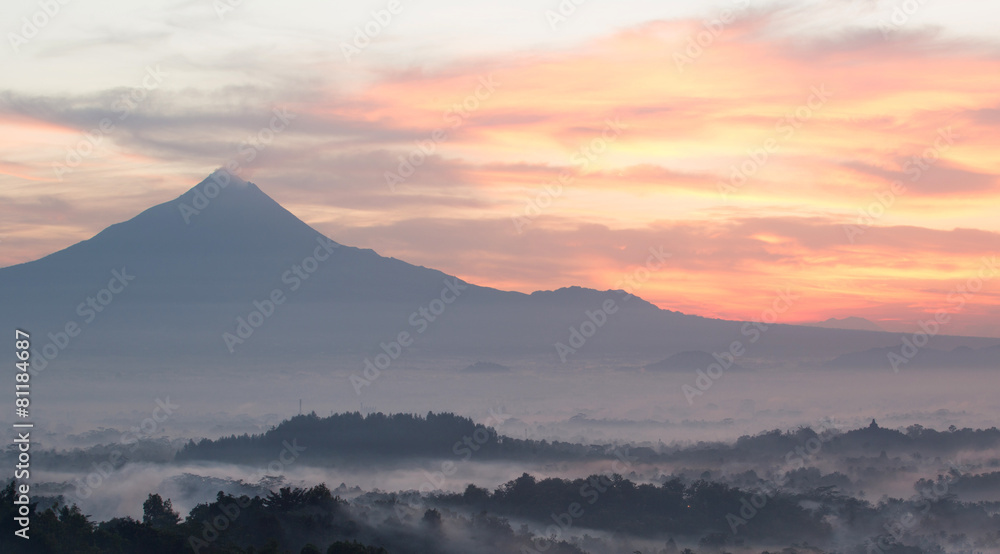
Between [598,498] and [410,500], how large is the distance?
30502 mm

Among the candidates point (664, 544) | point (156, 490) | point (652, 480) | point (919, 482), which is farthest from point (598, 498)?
point (156, 490)

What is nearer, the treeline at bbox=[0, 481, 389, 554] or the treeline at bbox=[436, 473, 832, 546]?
the treeline at bbox=[0, 481, 389, 554]

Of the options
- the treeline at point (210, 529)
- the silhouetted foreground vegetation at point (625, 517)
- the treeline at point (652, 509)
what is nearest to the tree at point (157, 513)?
the treeline at point (210, 529)

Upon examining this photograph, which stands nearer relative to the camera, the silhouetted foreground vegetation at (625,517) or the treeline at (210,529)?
the treeline at (210,529)

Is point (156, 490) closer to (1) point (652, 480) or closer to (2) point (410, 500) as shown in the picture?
(2) point (410, 500)

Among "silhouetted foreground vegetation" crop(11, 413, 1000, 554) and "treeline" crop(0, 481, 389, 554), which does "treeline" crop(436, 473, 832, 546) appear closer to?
"silhouetted foreground vegetation" crop(11, 413, 1000, 554)

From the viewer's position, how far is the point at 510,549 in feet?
376

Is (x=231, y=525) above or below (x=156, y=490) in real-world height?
above

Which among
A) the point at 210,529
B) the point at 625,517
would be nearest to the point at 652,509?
the point at 625,517

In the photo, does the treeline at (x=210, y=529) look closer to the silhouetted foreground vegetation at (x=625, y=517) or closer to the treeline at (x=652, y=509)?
the silhouetted foreground vegetation at (x=625, y=517)

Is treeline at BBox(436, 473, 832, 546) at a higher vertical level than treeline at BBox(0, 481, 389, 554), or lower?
lower

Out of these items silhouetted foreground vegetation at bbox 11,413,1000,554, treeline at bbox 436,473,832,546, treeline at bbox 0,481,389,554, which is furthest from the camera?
treeline at bbox 436,473,832,546

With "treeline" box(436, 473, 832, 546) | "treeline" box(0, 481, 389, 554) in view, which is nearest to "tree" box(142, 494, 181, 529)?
"treeline" box(0, 481, 389, 554)

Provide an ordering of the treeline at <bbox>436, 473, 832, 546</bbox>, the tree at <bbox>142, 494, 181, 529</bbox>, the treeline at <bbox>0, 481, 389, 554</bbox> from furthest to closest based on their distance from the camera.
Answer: the treeline at <bbox>436, 473, 832, 546</bbox>, the tree at <bbox>142, 494, 181, 529</bbox>, the treeline at <bbox>0, 481, 389, 554</bbox>
